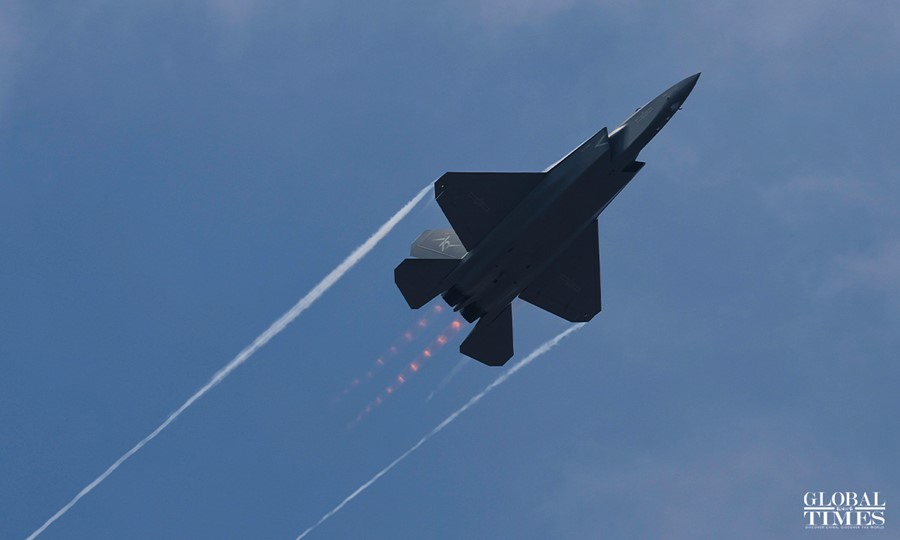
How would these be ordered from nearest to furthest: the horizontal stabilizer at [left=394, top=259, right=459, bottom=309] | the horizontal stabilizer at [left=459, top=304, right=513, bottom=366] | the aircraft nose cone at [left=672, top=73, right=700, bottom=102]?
the aircraft nose cone at [left=672, top=73, right=700, bottom=102], the horizontal stabilizer at [left=394, top=259, right=459, bottom=309], the horizontal stabilizer at [left=459, top=304, right=513, bottom=366]

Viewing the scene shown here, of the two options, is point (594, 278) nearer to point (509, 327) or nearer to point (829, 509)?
point (509, 327)

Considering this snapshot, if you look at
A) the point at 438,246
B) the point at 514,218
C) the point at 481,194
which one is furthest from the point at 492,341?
the point at 481,194

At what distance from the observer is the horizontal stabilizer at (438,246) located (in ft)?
181

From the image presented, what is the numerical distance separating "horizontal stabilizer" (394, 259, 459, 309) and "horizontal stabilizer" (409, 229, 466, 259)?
0.43 metres


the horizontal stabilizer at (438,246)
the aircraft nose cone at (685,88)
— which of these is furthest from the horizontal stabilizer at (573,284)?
the aircraft nose cone at (685,88)

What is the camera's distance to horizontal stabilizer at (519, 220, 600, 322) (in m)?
58.5

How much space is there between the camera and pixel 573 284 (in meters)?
59.2

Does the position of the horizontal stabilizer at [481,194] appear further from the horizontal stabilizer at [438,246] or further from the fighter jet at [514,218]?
the horizontal stabilizer at [438,246]

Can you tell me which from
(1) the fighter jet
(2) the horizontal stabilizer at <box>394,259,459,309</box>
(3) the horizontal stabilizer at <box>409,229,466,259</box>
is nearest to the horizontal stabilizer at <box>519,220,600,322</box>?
(1) the fighter jet

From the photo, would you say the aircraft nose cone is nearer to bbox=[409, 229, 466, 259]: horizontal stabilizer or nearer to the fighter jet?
the fighter jet

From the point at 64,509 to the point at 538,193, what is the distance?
1227 inches

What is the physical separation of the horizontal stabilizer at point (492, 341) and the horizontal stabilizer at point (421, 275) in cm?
411

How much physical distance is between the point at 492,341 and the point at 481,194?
818cm

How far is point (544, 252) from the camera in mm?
54594
